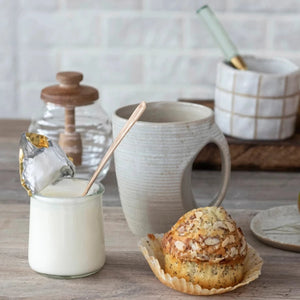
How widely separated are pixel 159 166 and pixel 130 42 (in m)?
0.92

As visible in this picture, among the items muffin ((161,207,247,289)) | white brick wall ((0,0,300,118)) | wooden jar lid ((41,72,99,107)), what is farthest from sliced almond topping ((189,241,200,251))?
white brick wall ((0,0,300,118))

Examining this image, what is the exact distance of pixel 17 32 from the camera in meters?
1.73

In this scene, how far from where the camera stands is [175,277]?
2.42 feet

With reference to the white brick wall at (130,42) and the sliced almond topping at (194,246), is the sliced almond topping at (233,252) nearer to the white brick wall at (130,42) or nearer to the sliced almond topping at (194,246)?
the sliced almond topping at (194,246)

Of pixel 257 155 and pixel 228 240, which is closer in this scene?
pixel 228 240

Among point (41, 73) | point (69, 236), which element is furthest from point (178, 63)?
point (69, 236)

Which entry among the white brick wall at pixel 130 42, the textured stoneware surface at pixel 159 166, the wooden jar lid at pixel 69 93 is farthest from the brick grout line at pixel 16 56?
the textured stoneware surface at pixel 159 166

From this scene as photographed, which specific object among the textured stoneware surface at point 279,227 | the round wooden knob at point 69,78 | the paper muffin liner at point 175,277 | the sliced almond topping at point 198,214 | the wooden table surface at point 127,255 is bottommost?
the wooden table surface at point 127,255

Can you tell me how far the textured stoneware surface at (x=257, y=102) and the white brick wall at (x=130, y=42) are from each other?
1.56 feet

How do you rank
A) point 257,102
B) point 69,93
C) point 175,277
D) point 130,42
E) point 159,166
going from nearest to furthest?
point 175,277, point 159,166, point 69,93, point 257,102, point 130,42

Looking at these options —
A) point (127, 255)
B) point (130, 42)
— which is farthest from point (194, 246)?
point (130, 42)

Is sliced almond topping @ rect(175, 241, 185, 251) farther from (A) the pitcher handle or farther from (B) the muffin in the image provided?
(A) the pitcher handle

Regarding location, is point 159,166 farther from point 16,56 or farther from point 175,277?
point 16,56

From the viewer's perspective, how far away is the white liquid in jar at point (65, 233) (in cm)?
76
